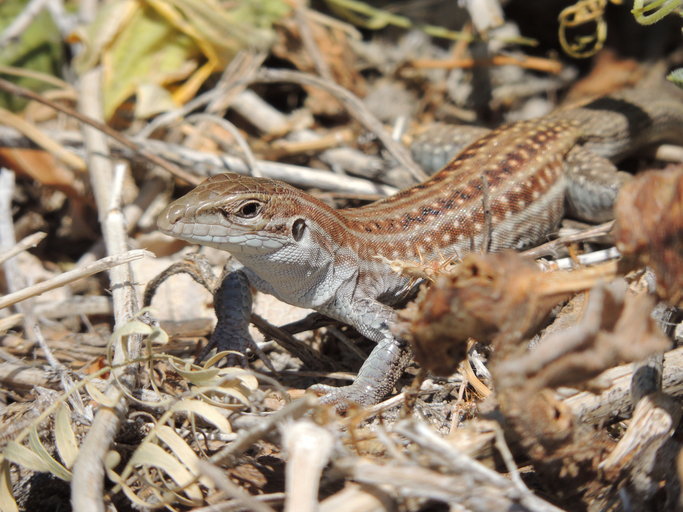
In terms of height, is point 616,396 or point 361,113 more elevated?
point 361,113

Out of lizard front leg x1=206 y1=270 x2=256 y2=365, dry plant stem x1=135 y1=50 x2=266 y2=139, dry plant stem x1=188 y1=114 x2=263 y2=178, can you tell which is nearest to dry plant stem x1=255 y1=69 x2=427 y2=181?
dry plant stem x1=135 y1=50 x2=266 y2=139

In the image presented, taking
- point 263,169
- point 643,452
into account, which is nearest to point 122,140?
point 263,169

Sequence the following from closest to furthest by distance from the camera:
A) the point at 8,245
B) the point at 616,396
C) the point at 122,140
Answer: the point at 616,396 → the point at 8,245 → the point at 122,140

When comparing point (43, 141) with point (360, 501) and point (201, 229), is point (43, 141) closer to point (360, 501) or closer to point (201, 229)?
point (201, 229)

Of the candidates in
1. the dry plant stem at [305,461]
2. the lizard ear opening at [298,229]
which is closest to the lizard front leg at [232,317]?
the lizard ear opening at [298,229]

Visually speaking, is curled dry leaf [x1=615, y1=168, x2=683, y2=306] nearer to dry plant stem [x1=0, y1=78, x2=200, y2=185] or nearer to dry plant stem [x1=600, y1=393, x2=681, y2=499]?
dry plant stem [x1=600, y1=393, x2=681, y2=499]

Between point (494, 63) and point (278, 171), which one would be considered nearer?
point (278, 171)

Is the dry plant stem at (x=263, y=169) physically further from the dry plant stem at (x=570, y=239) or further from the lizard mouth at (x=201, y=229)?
the lizard mouth at (x=201, y=229)

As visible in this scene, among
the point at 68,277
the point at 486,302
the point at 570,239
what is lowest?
the point at 570,239
